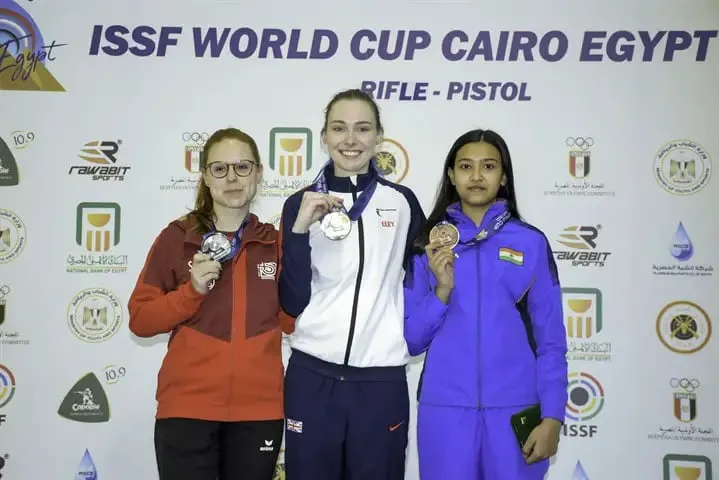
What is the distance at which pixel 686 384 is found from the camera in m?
3.37

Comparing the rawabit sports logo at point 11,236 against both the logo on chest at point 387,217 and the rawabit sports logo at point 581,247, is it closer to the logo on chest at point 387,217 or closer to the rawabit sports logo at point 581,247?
the logo on chest at point 387,217

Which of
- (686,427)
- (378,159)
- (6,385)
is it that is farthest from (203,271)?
(686,427)

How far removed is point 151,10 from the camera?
3.51 m

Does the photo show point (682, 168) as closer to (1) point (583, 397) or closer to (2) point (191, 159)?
(1) point (583, 397)

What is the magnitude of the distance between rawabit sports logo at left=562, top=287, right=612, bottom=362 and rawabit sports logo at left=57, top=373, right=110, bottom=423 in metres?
2.57

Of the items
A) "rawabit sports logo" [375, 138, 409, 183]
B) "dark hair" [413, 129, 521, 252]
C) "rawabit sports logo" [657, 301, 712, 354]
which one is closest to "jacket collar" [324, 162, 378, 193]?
"dark hair" [413, 129, 521, 252]

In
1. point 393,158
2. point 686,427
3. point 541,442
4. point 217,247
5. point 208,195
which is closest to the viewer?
point 541,442

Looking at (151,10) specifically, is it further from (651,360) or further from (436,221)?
(651,360)

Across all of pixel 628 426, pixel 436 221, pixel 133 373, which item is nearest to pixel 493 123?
pixel 436 221

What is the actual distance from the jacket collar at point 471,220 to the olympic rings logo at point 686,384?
1.70 m

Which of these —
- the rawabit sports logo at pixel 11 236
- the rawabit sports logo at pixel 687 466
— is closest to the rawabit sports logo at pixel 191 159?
the rawabit sports logo at pixel 11 236

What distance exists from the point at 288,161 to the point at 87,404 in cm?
174

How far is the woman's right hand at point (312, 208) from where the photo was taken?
2.24 m

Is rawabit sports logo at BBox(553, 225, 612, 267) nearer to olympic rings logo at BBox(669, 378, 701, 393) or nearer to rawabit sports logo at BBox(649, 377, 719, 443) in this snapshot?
olympic rings logo at BBox(669, 378, 701, 393)
